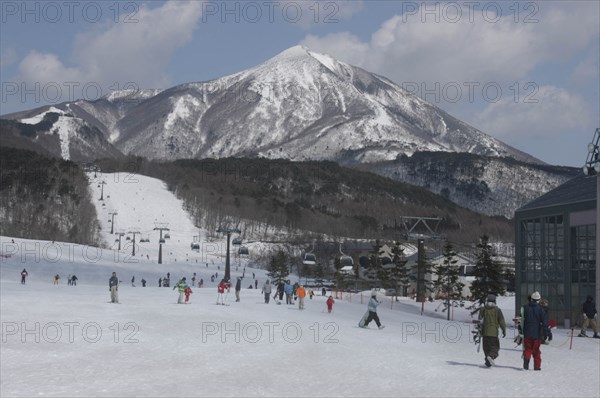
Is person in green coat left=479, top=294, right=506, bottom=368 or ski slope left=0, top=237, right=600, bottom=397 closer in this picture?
ski slope left=0, top=237, right=600, bottom=397

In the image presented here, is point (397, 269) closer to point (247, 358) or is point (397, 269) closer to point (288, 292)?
point (288, 292)

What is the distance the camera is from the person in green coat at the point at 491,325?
16.5 metres

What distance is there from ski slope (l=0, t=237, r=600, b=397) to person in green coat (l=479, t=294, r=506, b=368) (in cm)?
47

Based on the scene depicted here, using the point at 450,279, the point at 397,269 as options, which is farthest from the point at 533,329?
the point at 397,269

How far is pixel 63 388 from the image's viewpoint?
12.9m

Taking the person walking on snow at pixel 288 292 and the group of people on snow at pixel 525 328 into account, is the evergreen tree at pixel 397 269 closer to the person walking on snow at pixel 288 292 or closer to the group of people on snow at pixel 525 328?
the person walking on snow at pixel 288 292

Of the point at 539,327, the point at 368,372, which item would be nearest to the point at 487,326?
the point at 539,327

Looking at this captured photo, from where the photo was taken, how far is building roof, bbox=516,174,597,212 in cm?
5149

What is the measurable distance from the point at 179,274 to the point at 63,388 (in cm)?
9171

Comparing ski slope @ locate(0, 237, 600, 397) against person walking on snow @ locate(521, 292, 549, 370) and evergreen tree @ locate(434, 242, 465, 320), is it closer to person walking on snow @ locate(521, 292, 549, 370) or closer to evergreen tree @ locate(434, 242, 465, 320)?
person walking on snow @ locate(521, 292, 549, 370)

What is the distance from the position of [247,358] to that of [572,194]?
4125cm

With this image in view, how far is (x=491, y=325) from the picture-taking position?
16.6 metres

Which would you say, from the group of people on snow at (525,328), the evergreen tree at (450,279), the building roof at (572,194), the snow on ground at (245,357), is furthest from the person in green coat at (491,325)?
the evergreen tree at (450,279)

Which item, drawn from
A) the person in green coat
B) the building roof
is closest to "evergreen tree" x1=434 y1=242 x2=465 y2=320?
the building roof
